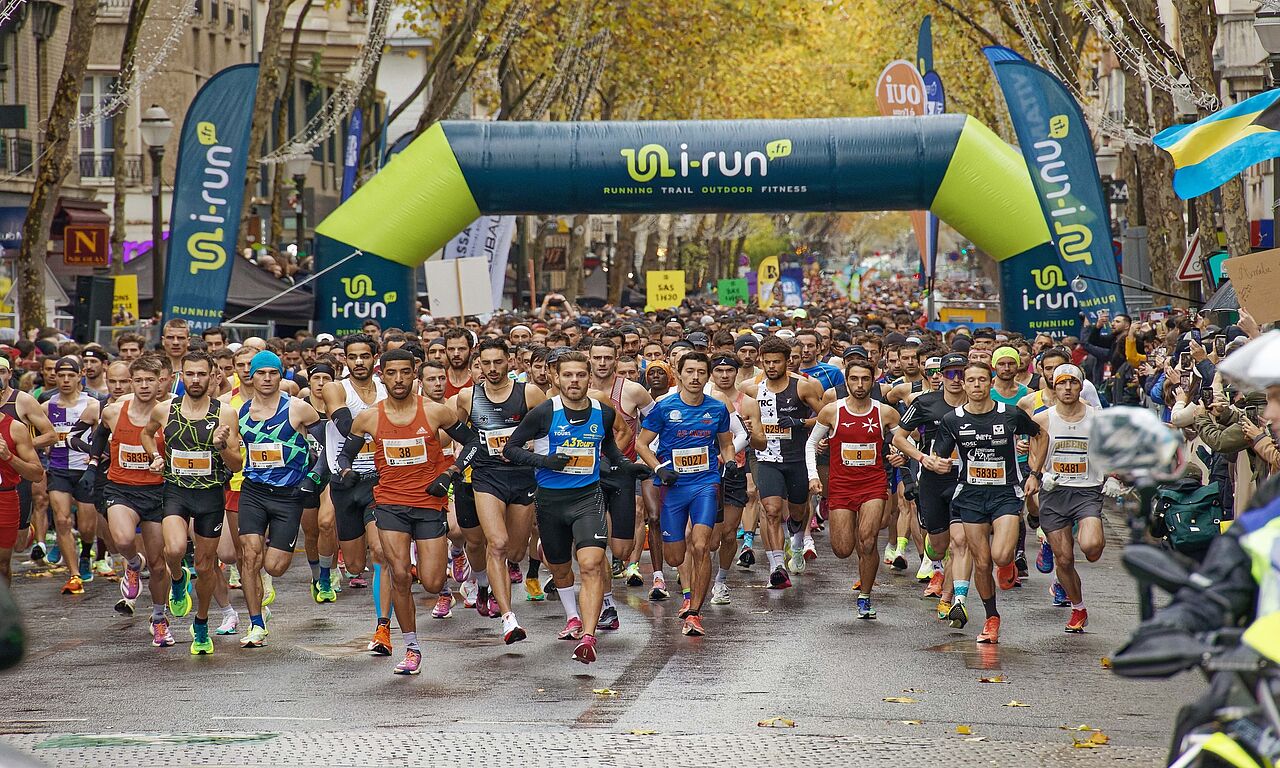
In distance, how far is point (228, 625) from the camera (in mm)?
12109

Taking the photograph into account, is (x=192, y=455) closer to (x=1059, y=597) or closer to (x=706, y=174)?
(x=1059, y=597)

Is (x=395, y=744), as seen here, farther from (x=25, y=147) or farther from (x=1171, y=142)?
(x=25, y=147)

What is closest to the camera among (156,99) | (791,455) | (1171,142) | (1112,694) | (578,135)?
(1112,694)

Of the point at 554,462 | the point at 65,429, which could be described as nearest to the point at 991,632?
the point at 554,462

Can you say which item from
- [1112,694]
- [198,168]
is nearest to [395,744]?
[1112,694]

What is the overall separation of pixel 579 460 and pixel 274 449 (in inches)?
77.7

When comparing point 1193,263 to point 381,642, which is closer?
point 381,642

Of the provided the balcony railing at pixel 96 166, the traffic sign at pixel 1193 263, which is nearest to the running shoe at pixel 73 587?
the traffic sign at pixel 1193 263

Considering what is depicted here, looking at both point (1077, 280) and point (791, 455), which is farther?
point (1077, 280)

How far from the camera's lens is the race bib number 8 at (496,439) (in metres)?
11.9

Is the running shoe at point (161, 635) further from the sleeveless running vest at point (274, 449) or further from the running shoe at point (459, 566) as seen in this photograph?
the running shoe at point (459, 566)

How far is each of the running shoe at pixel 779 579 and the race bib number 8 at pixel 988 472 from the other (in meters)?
2.51

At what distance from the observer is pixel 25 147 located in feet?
112

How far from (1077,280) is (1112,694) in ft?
35.8
